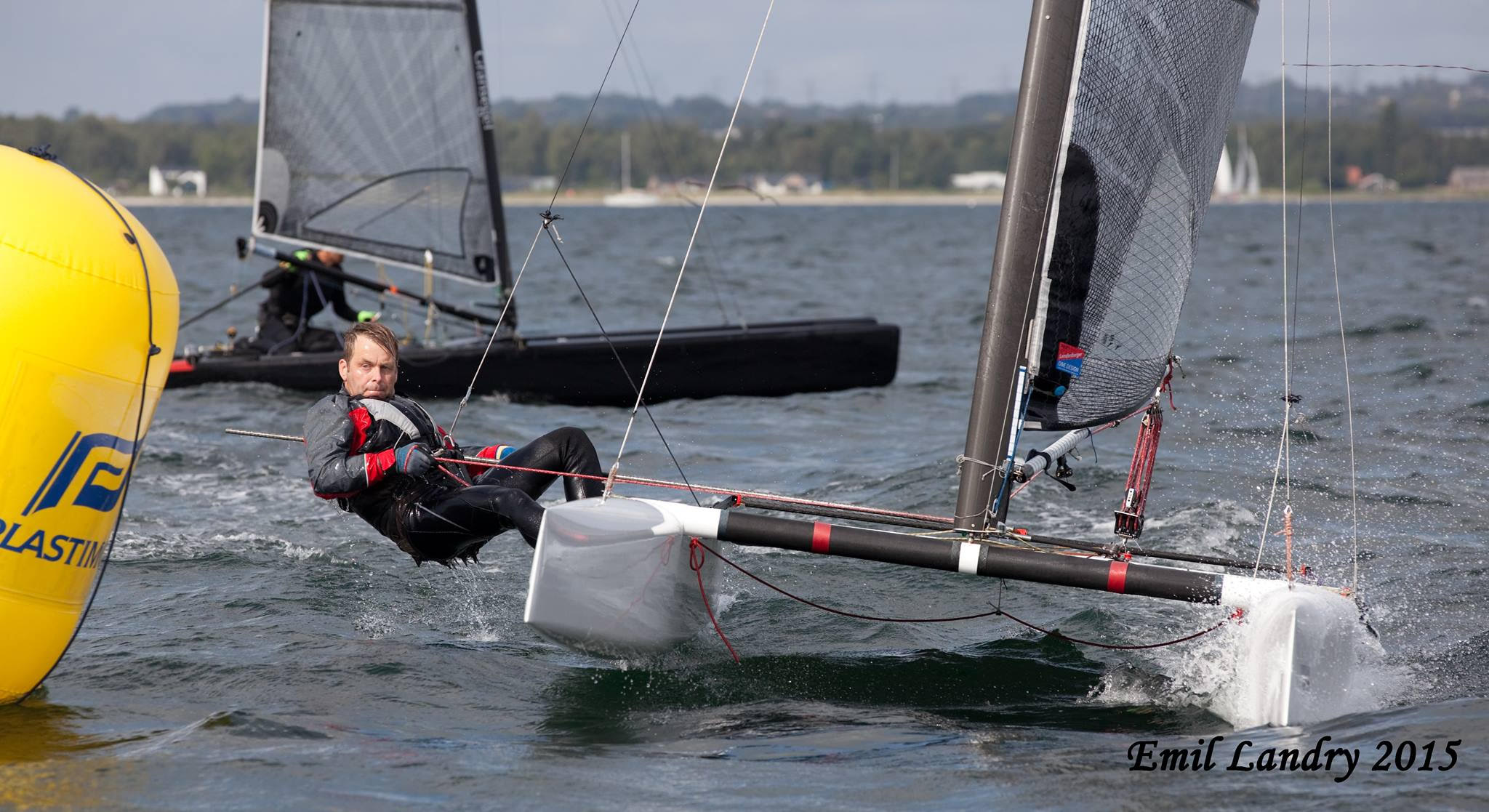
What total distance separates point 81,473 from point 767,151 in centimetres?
7566

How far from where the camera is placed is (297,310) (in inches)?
342

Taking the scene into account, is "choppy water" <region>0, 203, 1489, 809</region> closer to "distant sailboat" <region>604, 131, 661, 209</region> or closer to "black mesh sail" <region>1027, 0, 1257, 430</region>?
"black mesh sail" <region>1027, 0, 1257, 430</region>

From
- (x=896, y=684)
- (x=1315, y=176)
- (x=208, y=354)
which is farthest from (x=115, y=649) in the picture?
(x=1315, y=176)

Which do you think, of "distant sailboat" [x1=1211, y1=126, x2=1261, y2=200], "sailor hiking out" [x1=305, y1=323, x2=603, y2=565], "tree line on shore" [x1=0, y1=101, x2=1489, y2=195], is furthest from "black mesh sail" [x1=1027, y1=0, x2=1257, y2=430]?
"distant sailboat" [x1=1211, y1=126, x2=1261, y2=200]

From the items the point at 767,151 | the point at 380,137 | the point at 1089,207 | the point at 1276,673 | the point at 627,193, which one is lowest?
the point at 1276,673

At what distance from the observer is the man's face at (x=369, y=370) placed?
3801mm

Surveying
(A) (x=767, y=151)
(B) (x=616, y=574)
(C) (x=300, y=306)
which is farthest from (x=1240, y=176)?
(B) (x=616, y=574)

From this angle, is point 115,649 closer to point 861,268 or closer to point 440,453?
point 440,453

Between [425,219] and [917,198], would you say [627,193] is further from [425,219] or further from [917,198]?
[425,219]

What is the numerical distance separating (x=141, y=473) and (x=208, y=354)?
2200 millimetres

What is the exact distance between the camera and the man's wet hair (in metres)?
3.79

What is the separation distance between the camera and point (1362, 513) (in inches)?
214

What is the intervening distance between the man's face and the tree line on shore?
41.5m

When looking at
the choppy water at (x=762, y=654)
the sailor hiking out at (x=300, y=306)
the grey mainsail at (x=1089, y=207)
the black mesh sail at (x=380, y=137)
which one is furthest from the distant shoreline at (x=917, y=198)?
the grey mainsail at (x=1089, y=207)
